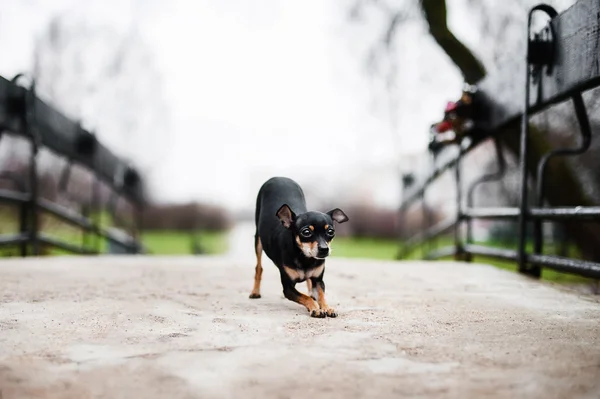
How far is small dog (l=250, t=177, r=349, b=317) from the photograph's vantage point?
3.10m

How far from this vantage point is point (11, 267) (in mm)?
5324

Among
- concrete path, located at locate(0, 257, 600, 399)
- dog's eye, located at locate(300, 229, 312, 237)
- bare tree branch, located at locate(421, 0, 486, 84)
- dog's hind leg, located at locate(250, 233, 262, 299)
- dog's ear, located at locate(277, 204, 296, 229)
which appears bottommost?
concrete path, located at locate(0, 257, 600, 399)

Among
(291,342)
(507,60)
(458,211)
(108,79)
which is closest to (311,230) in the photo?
(291,342)

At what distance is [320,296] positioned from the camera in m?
3.23

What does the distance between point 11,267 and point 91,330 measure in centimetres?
312

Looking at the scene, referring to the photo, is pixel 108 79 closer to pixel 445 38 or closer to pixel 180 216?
pixel 180 216

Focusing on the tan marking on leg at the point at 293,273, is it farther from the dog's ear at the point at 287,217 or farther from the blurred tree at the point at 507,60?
the blurred tree at the point at 507,60

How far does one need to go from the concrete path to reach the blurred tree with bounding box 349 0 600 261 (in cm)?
249

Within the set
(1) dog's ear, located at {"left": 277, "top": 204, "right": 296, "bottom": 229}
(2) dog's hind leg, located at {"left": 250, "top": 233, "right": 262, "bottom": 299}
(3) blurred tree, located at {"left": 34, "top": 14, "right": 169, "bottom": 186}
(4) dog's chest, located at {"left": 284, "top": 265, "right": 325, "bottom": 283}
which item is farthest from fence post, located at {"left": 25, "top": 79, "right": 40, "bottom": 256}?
(3) blurred tree, located at {"left": 34, "top": 14, "right": 169, "bottom": 186}

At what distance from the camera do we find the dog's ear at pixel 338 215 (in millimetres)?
3459

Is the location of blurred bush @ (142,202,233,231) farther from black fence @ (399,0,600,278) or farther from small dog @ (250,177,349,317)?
small dog @ (250,177,349,317)

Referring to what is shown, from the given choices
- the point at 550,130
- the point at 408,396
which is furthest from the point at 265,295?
the point at 550,130

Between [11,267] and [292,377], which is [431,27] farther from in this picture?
[292,377]

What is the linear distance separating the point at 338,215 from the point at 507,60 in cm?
311
